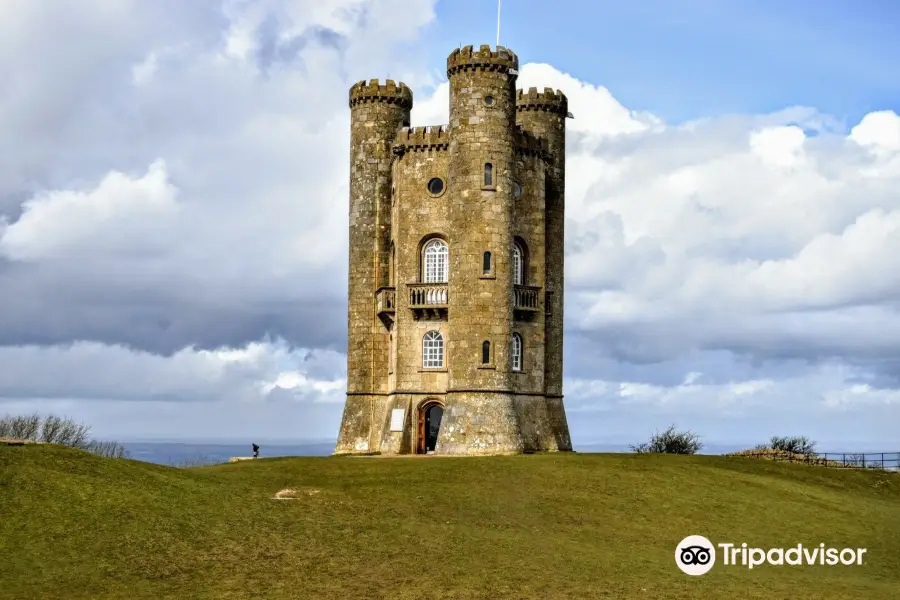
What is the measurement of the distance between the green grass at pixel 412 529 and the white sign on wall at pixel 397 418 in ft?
30.8

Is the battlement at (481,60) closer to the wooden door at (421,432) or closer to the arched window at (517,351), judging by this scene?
the arched window at (517,351)

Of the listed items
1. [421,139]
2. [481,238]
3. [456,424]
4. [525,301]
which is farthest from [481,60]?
[456,424]

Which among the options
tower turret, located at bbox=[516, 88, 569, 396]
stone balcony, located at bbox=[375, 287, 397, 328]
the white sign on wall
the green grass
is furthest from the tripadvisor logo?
stone balcony, located at bbox=[375, 287, 397, 328]

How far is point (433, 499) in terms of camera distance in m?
42.7

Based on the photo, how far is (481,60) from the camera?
59.7 metres

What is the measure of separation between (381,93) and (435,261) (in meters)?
11.6

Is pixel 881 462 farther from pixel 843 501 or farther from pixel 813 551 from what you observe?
pixel 813 551

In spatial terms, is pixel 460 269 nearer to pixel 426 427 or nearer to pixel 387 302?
pixel 387 302

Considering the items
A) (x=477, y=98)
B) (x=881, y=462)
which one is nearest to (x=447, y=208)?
(x=477, y=98)

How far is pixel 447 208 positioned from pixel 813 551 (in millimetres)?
28437

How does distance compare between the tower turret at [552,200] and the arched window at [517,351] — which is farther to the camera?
the tower turret at [552,200]

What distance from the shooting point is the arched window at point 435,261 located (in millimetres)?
61487

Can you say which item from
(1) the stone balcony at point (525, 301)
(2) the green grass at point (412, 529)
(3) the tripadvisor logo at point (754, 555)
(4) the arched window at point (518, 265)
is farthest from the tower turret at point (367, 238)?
(3) the tripadvisor logo at point (754, 555)

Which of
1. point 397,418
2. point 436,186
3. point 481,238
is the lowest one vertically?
point 397,418
